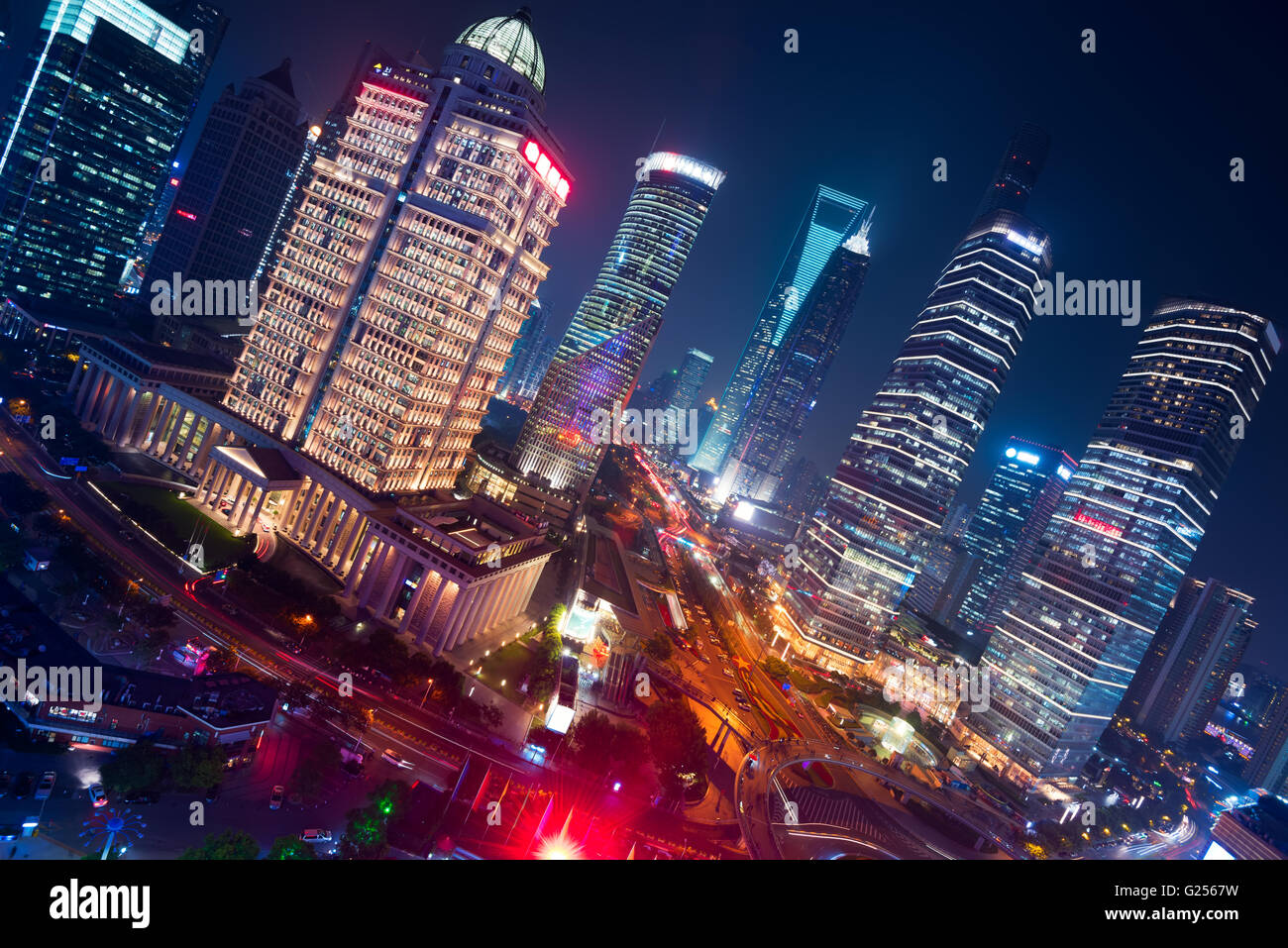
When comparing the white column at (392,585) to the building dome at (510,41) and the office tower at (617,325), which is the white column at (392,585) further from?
the office tower at (617,325)

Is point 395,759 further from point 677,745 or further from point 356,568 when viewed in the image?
point 677,745

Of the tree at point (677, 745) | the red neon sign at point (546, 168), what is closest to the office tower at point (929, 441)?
the tree at point (677, 745)

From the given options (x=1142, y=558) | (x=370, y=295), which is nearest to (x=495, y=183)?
(x=370, y=295)

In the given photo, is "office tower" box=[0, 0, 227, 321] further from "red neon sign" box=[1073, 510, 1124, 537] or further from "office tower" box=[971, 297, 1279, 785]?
"red neon sign" box=[1073, 510, 1124, 537]

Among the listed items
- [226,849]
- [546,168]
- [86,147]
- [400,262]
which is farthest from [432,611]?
[86,147]

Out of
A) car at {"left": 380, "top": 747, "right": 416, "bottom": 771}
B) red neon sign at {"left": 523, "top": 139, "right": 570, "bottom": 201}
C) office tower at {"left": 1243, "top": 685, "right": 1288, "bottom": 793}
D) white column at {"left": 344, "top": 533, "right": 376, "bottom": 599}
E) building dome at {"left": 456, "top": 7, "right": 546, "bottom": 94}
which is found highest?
building dome at {"left": 456, "top": 7, "right": 546, "bottom": 94}

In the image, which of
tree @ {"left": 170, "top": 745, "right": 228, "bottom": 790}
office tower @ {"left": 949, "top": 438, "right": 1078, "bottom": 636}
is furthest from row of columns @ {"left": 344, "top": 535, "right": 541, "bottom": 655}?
office tower @ {"left": 949, "top": 438, "right": 1078, "bottom": 636}

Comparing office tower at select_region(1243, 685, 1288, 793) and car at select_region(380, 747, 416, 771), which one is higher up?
office tower at select_region(1243, 685, 1288, 793)
